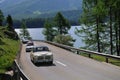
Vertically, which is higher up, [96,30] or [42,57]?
[96,30]

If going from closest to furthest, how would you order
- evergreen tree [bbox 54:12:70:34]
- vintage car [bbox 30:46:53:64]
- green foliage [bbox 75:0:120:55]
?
vintage car [bbox 30:46:53:64], green foliage [bbox 75:0:120:55], evergreen tree [bbox 54:12:70:34]

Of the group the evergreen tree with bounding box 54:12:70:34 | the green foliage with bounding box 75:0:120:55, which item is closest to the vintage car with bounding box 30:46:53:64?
the green foliage with bounding box 75:0:120:55

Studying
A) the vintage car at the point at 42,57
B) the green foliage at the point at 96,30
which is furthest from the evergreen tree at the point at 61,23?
the vintage car at the point at 42,57

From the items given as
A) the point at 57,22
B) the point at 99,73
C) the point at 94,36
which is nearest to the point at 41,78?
the point at 99,73

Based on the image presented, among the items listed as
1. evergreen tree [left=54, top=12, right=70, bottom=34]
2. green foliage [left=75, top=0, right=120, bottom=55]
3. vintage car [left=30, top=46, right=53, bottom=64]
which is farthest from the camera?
evergreen tree [left=54, top=12, right=70, bottom=34]

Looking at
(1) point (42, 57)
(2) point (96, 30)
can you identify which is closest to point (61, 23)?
(2) point (96, 30)

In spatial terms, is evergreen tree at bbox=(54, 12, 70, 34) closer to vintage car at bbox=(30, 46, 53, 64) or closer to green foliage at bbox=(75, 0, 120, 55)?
green foliage at bbox=(75, 0, 120, 55)

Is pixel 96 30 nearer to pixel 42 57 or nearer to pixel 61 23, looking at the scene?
pixel 42 57

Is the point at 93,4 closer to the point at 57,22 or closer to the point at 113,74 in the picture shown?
the point at 113,74

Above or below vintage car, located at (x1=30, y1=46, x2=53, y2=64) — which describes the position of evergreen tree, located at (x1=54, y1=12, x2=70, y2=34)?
above

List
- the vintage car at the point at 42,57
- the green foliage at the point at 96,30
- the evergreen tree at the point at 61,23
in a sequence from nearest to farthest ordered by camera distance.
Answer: the vintage car at the point at 42,57 < the green foliage at the point at 96,30 < the evergreen tree at the point at 61,23

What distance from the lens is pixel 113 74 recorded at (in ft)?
61.5

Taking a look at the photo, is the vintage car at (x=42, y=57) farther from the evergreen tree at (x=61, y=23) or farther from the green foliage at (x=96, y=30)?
the evergreen tree at (x=61, y=23)

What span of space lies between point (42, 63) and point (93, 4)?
80.3 feet
